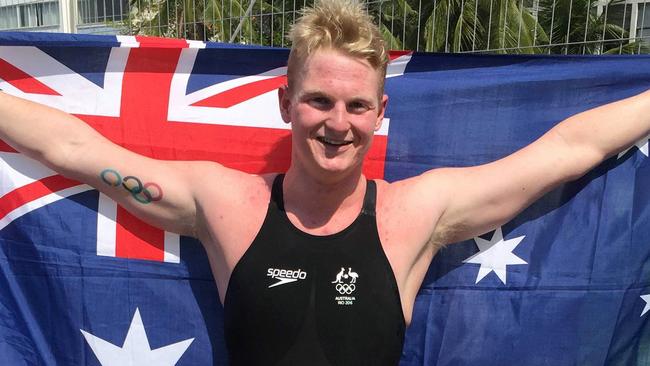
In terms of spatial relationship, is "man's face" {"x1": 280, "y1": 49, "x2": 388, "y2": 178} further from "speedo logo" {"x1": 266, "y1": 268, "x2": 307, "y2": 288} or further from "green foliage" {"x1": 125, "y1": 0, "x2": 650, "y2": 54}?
"green foliage" {"x1": 125, "y1": 0, "x2": 650, "y2": 54}

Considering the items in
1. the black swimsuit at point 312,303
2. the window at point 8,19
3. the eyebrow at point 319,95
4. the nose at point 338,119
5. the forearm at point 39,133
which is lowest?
the black swimsuit at point 312,303

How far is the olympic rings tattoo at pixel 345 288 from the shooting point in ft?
7.29

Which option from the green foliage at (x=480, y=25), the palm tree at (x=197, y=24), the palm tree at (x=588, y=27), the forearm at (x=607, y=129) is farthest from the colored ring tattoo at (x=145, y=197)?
the palm tree at (x=588, y=27)

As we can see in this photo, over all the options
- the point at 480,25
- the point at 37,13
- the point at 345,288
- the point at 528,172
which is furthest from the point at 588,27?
the point at 37,13

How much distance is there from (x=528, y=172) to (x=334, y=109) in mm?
875

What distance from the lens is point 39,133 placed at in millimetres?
2447

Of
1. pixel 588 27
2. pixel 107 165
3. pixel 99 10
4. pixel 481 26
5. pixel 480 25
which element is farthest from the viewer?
pixel 99 10

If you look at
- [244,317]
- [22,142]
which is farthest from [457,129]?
[22,142]

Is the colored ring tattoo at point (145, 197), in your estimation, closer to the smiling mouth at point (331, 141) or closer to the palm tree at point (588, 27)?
the smiling mouth at point (331, 141)

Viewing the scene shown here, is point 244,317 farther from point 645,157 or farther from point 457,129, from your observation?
point 645,157

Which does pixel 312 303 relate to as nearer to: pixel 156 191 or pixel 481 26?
pixel 156 191

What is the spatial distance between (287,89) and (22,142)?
43.2 inches

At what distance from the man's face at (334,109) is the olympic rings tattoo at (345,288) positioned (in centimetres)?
40

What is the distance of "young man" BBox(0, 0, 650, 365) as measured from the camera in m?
2.13
